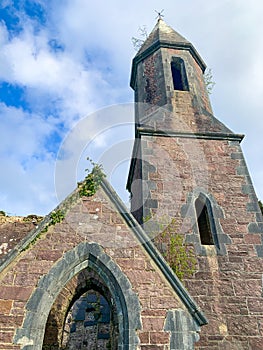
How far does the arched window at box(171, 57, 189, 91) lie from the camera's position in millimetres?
11619

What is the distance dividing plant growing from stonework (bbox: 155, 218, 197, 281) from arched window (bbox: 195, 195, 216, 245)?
917 millimetres

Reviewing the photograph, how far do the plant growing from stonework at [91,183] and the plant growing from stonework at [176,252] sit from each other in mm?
2131

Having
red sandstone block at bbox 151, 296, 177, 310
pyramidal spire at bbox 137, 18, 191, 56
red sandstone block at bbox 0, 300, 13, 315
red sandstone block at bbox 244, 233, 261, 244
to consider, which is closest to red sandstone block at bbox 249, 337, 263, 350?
red sandstone block at bbox 244, 233, 261, 244

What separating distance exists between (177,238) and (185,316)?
98.5 inches

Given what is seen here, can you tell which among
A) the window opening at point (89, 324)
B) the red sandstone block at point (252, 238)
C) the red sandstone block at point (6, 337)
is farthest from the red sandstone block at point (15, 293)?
the red sandstone block at point (252, 238)

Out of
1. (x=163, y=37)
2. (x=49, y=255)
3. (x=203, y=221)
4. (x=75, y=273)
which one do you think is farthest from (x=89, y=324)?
(x=163, y=37)

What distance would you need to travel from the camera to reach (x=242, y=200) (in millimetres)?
8125

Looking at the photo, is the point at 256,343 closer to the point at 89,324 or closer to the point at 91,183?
the point at 91,183

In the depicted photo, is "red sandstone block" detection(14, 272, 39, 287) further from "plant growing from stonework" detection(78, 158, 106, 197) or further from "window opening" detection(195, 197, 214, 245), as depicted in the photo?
"window opening" detection(195, 197, 214, 245)

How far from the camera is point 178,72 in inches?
475

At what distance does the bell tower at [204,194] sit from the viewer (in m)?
6.42

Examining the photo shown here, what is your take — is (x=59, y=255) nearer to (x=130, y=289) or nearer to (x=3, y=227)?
(x=130, y=289)

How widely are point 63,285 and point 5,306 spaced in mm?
912

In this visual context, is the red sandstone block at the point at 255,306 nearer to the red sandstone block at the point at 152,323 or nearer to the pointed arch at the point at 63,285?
the red sandstone block at the point at 152,323
